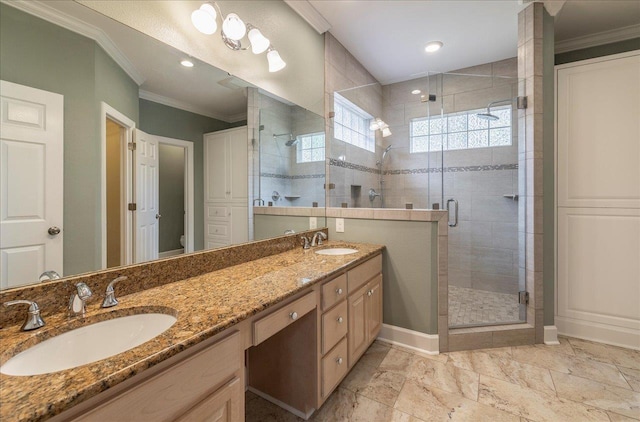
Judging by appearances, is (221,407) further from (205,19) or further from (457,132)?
(457,132)

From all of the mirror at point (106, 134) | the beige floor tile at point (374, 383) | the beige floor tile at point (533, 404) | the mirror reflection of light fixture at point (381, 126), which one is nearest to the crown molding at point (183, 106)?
the mirror at point (106, 134)

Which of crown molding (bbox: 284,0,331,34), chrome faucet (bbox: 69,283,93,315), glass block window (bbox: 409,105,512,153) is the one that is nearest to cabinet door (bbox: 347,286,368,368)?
chrome faucet (bbox: 69,283,93,315)

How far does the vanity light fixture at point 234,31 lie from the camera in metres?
1.42

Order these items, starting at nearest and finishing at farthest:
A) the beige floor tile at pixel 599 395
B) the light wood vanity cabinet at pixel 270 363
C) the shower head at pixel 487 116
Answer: the light wood vanity cabinet at pixel 270 363 < the beige floor tile at pixel 599 395 < the shower head at pixel 487 116

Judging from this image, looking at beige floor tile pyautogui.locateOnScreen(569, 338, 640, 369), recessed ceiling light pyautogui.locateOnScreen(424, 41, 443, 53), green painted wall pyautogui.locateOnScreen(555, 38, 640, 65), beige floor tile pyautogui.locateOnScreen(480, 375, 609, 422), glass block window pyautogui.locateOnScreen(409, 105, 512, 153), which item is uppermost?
recessed ceiling light pyautogui.locateOnScreen(424, 41, 443, 53)

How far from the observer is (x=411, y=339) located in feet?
7.04

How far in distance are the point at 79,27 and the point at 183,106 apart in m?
0.43

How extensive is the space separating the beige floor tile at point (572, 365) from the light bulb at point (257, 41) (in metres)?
2.81

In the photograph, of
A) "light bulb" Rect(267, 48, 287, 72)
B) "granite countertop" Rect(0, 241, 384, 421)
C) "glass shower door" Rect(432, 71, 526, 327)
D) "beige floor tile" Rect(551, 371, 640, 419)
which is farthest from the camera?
"glass shower door" Rect(432, 71, 526, 327)

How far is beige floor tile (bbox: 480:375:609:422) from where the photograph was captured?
1.46 m

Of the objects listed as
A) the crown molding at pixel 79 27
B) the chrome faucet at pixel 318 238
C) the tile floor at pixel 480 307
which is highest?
the crown molding at pixel 79 27

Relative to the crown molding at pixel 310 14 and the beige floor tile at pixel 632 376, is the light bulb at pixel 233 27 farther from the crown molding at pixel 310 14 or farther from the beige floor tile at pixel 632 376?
the beige floor tile at pixel 632 376

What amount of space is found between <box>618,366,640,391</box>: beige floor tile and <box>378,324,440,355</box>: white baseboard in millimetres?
1108

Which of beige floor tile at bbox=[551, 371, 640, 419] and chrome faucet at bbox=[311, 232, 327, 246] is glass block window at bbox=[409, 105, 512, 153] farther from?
beige floor tile at bbox=[551, 371, 640, 419]
